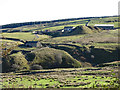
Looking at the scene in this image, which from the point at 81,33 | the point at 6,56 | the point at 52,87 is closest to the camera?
the point at 52,87

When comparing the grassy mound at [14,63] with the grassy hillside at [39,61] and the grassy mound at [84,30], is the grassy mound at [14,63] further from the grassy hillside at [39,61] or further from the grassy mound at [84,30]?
the grassy mound at [84,30]

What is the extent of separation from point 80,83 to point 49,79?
14263 millimetres

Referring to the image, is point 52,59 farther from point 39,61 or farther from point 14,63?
point 14,63

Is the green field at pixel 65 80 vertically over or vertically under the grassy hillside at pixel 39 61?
under

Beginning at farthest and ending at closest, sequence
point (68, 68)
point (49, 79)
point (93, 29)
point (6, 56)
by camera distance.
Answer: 1. point (93, 29)
2. point (6, 56)
3. point (68, 68)
4. point (49, 79)

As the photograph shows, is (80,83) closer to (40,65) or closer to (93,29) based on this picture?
(40,65)

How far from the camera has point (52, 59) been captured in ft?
355

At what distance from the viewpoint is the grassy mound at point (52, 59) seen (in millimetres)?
104562

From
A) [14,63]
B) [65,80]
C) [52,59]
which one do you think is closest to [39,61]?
[52,59]

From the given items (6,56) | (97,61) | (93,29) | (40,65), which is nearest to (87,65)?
(97,61)

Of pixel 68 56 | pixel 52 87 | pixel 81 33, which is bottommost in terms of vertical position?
pixel 52 87

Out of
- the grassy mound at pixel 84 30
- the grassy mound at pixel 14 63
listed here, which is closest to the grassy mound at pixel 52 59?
the grassy mound at pixel 14 63

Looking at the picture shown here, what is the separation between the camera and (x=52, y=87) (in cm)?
6644

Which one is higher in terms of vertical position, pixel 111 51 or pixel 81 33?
pixel 81 33
